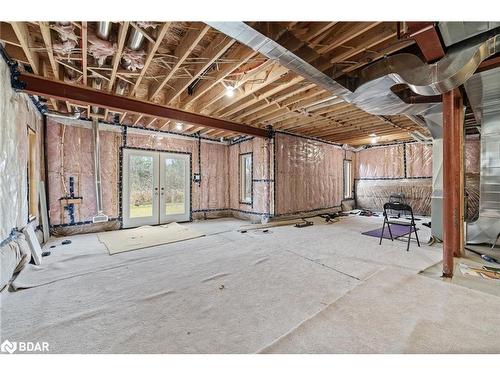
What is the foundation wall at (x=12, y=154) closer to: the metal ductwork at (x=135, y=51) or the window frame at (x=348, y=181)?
the metal ductwork at (x=135, y=51)

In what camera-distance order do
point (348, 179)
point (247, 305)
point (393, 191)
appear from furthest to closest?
point (348, 179), point (393, 191), point (247, 305)

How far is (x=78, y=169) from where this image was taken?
16.0 feet

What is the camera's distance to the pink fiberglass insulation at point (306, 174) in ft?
20.7

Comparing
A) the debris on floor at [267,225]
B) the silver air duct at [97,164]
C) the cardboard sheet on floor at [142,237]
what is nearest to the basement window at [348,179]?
the debris on floor at [267,225]

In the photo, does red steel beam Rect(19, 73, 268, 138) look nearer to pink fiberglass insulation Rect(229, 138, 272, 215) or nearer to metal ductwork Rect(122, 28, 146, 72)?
metal ductwork Rect(122, 28, 146, 72)

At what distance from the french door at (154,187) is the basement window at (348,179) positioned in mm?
6428

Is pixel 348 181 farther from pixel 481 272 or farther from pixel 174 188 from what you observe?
pixel 174 188

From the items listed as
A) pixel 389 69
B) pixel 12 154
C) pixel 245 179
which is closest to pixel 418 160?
pixel 245 179

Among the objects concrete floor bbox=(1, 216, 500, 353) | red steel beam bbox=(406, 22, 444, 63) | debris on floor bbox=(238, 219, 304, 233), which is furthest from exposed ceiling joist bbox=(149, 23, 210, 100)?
debris on floor bbox=(238, 219, 304, 233)

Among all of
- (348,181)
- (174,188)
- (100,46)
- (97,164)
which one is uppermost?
(100,46)

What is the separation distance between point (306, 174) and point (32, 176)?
6621mm

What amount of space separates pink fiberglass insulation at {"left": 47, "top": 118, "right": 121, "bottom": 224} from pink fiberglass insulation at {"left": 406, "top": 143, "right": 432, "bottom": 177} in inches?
365

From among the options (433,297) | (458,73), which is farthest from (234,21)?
(433,297)
